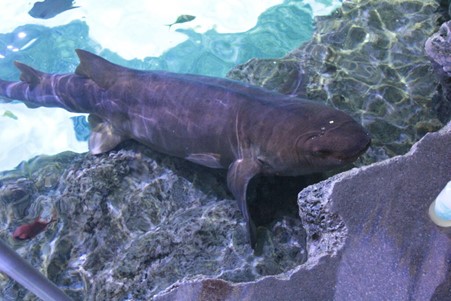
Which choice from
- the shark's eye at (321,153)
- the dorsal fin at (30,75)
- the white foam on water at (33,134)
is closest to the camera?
the shark's eye at (321,153)

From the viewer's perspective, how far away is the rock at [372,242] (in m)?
2.50

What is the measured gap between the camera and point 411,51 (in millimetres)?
5031

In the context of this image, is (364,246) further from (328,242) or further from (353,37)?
(353,37)

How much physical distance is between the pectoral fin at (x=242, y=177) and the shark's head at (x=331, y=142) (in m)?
0.55

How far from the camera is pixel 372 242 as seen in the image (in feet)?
8.57

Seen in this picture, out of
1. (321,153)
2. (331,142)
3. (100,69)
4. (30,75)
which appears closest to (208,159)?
(321,153)

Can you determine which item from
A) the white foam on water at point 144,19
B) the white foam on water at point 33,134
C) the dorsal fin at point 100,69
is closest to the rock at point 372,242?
the dorsal fin at point 100,69

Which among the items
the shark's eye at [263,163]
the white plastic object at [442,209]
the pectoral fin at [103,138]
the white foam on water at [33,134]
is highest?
the white plastic object at [442,209]

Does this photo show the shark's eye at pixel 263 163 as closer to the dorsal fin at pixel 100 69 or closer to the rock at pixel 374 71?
the rock at pixel 374 71

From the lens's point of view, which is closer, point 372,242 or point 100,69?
point 372,242

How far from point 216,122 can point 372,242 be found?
2.19 meters

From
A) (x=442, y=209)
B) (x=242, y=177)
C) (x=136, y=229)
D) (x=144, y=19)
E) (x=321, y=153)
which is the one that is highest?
(x=442, y=209)

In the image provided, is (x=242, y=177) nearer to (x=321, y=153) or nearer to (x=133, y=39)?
(x=321, y=153)

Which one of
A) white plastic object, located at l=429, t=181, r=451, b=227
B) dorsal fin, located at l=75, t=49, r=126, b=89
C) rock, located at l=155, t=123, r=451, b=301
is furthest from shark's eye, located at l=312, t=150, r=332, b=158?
dorsal fin, located at l=75, t=49, r=126, b=89
